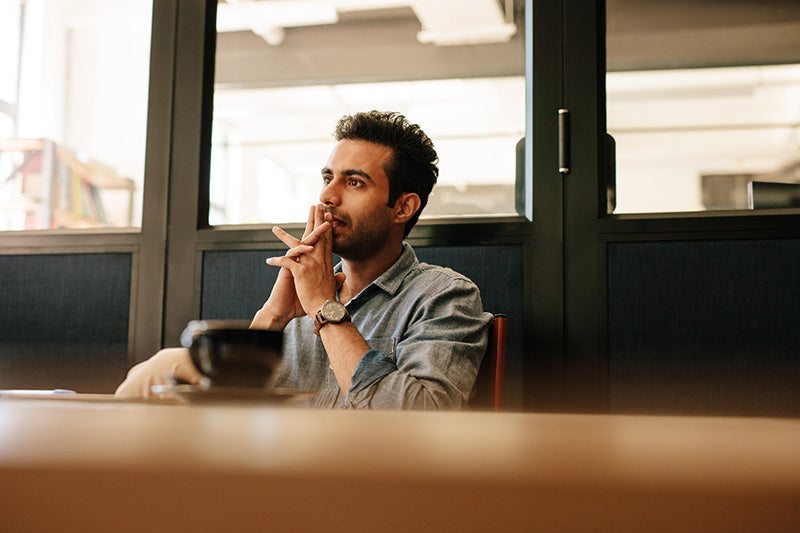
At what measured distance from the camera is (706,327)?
6.24 feet

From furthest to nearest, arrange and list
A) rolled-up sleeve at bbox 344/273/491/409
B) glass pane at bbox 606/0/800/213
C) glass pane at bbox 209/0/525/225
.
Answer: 1. glass pane at bbox 209/0/525/225
2. glass pane at bbox 606/0/800/213
3. rolled-up sleeve at bbox 344/273/491/409

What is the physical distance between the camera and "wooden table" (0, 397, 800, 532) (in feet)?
0.64

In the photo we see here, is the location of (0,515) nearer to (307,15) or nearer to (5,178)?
(5,178)

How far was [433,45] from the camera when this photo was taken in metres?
4.17

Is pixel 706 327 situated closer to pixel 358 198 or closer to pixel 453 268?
pixel 453 268

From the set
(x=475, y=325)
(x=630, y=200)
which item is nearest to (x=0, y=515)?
(x=475, y=325)

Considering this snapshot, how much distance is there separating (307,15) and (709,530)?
10.5 feet

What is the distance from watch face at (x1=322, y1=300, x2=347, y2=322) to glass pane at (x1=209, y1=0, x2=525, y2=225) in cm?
61

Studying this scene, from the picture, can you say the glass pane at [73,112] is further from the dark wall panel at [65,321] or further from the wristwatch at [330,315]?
the wristwatch at [330,315]

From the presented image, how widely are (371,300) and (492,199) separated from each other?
551 mm

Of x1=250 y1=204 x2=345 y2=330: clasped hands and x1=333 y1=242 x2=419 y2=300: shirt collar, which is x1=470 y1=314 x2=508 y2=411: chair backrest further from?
x1=250 y1=204 x2=345 y2=330: clasped hands

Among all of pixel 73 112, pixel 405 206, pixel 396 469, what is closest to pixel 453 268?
pixel 405 206

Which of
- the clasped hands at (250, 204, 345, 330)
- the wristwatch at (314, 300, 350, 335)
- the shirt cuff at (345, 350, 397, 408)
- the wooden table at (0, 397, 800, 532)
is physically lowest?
the shirt cuff at (345, 350, 397, 408)

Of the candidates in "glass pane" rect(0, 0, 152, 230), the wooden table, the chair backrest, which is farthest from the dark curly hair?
the wooden table
